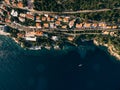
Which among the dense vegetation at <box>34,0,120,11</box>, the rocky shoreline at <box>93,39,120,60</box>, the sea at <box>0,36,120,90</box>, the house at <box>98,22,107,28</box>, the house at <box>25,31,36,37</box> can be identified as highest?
the dense vegetation at <box>34,0,120,11</box>

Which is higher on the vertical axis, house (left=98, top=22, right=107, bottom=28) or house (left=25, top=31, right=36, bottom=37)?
house (left=98, top=22, right=107, bottom=28)

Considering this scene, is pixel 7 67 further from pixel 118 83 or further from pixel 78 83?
pixel 118 83

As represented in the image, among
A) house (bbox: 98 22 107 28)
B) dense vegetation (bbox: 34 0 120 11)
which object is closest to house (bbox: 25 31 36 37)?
dense vegetation (bbox: 34 0 120 11)

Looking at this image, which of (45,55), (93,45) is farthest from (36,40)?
(93,45)

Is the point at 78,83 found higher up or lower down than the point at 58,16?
lower down

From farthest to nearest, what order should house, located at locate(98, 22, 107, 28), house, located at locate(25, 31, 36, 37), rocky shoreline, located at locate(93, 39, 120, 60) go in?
house, located at locate(98, 22, 107, 28) < house, located at locate(25, 31, 36, 37) < rocky shoreline, located at locate(93, 39, 120, 60)

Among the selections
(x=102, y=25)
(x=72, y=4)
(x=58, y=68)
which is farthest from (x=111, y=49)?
(x=72, y=4)

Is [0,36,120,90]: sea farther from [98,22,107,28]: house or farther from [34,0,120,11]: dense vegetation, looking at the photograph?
[34,0,120,11]: dense vegetation

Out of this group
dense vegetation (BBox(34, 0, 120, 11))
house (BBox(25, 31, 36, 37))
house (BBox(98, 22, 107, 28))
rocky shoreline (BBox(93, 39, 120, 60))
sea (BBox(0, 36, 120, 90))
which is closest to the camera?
sea (BBox(0, 36, 120, 90))
